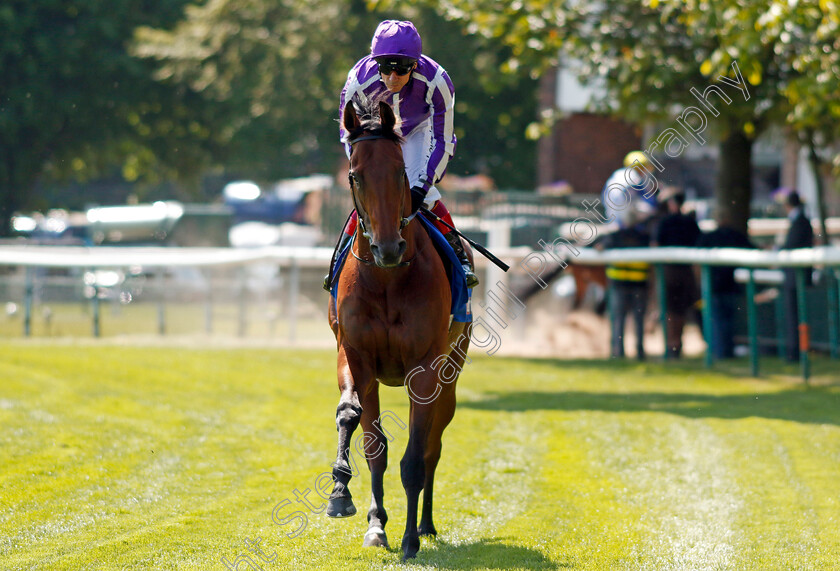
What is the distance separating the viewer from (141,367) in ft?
38.4

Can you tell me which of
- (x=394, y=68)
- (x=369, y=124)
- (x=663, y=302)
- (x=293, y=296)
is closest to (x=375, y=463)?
(x=369, y=124)

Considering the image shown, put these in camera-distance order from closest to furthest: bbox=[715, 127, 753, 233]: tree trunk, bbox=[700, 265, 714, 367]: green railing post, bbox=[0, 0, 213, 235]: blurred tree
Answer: bbox=[700, 265, 714, 367]: green railing post, bbox=[715, 127, 753, 233]: tree trunk, bbox=[0, 0, 213, 235]: blurred tree

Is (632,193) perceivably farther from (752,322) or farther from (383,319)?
(383,319)

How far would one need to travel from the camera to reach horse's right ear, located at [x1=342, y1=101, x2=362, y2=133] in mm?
5043

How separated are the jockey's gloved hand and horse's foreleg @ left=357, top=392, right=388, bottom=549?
95 cm

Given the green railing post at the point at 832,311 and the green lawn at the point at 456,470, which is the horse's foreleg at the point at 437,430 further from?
the green railing post at the point at 832,311

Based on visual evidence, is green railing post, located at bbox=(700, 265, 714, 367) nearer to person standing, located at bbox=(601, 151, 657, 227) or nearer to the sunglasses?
person standing, located at bbox=(601, 151, 657, 227)

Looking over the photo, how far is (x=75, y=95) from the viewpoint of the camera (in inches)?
1027

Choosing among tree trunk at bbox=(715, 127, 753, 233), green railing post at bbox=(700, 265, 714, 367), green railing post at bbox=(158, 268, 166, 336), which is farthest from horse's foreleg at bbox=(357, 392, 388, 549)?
green railing post at bbox=(158, 268, 166, 336)

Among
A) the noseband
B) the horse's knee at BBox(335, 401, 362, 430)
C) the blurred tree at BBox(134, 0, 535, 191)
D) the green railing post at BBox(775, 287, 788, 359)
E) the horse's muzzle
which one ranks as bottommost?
the horse's knee at BBox(335, 401, 362, 430)

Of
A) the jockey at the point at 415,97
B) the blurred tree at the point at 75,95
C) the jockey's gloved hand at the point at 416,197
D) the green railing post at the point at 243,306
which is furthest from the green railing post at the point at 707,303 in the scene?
the blurred tree at the point at 75,95

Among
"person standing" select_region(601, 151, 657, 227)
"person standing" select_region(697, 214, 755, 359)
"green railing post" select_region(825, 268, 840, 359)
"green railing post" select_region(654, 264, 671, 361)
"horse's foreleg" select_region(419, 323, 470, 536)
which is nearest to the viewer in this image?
"horse's foreleg" select_region(419, 323, 470, 536)

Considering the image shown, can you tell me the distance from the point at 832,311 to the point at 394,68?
27.1 feet

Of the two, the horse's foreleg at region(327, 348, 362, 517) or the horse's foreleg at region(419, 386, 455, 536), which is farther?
the horse's foreleg at region(419, 386, 455, 536)
